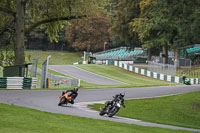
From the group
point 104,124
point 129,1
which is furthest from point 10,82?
point 129,1

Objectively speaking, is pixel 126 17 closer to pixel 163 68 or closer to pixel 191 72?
pixel 191 72

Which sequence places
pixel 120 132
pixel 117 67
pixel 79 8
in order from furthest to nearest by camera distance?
pixel 117 67, pixel 79 8, pixel 120 132

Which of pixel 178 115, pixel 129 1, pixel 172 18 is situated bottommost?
pixel 178 115

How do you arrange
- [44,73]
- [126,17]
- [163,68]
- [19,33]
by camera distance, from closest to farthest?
[44,73]
[19,33]
[163,68]
[126,17]

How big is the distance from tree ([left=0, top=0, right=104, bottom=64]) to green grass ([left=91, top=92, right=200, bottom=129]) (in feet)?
37.6

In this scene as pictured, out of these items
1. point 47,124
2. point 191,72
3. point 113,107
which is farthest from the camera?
point 191,72

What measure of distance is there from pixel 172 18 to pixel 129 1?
163ft

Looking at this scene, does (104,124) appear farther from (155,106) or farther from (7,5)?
(7,5)

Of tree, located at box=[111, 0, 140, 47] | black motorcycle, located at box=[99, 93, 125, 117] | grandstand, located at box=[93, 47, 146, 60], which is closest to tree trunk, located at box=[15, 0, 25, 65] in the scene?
black motorcycle, located at box=[99, 93, 125, 117]

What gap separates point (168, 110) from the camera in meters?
22.5

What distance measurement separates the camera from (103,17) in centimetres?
10156

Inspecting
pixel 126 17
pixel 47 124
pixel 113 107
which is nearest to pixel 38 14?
Answer: pixel 113 107

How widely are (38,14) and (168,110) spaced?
1794 centimetres

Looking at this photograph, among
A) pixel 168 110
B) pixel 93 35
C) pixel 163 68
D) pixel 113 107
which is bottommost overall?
pixel 168 110
